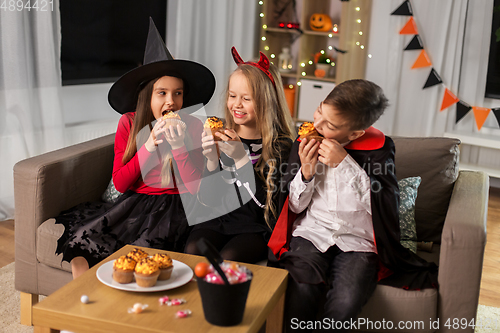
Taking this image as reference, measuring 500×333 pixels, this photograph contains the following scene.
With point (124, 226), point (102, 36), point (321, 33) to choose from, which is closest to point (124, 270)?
point (124, 226)

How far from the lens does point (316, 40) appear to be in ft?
15.5

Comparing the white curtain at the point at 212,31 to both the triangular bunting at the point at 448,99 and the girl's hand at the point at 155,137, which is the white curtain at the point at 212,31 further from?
the girl's hand at the point at 155,137

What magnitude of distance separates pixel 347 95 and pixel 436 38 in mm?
2992

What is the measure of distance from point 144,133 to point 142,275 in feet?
2.88

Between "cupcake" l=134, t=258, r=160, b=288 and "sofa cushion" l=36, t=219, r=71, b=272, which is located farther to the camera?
"sofa cushion" l=36, t=219, r=71, b=272

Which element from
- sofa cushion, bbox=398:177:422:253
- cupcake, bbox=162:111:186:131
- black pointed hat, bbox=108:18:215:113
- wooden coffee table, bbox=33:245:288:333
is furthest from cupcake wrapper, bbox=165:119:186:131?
sofa cushion, bbox=398:177:422:253

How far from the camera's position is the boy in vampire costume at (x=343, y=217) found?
151 cm

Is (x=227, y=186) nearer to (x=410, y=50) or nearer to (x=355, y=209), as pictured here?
(x=355, y=209)

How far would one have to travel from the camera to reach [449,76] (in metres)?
4.12

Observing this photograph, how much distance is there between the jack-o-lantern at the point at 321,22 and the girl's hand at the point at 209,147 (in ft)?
9.52

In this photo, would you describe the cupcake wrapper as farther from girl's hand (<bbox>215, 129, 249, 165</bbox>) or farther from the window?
the window

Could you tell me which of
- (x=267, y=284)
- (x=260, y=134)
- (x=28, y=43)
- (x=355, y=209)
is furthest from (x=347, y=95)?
(x=28, y=43)

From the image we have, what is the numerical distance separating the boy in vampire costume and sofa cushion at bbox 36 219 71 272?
32.8 inches

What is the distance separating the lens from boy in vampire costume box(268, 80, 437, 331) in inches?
59.4
